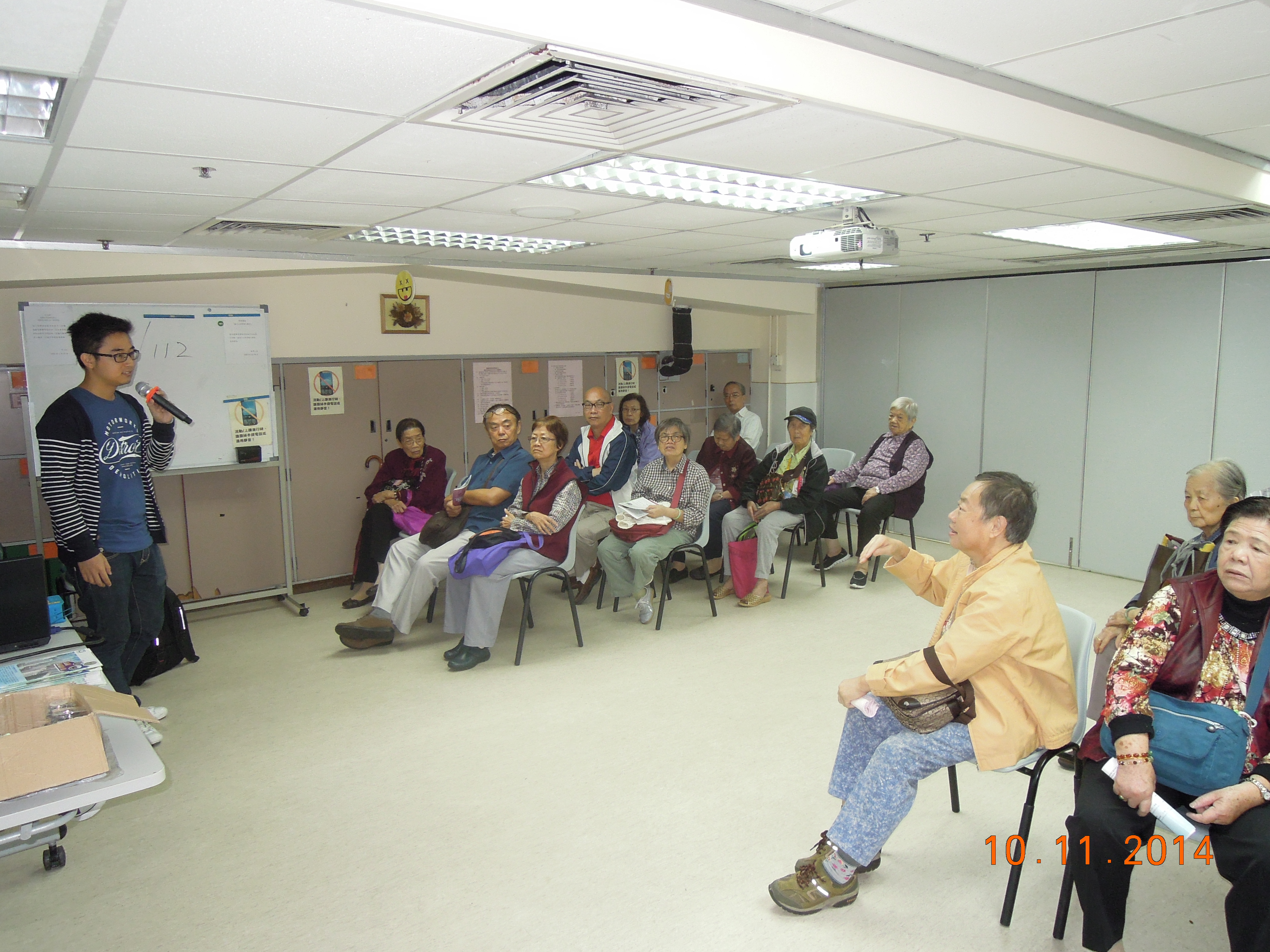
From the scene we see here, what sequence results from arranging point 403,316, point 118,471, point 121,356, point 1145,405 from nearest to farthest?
point 121,356 < point 118,471 < point 1145,405 < point 403,316

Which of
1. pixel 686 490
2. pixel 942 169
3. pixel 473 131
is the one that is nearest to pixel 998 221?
pixel 942 169

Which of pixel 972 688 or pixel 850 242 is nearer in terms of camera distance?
pixel 972 688

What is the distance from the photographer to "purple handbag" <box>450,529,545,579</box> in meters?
4.14

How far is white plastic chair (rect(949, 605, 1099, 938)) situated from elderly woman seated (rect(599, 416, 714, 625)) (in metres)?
2.46

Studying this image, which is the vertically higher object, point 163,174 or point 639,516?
point 163,174

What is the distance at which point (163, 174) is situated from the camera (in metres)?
2.52

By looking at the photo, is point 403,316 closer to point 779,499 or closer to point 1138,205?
point 779,499

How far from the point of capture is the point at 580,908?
239 cm

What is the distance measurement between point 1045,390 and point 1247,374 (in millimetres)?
1222

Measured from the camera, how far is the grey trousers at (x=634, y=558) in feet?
15.4

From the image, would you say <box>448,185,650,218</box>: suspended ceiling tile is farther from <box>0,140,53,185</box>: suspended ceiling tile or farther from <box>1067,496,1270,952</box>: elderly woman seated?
<box>1067,496,1270,952</box>: elderly woman seated

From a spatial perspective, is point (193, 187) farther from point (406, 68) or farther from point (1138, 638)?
point (1138, 638)

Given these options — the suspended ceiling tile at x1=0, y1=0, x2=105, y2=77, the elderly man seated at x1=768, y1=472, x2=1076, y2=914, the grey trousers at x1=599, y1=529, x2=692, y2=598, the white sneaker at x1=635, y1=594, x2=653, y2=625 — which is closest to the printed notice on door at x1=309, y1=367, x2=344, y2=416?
the grey trousers at x1=599, y1=529, x2=692, y2=598

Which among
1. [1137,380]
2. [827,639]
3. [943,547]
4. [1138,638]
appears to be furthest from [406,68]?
[943,547]
